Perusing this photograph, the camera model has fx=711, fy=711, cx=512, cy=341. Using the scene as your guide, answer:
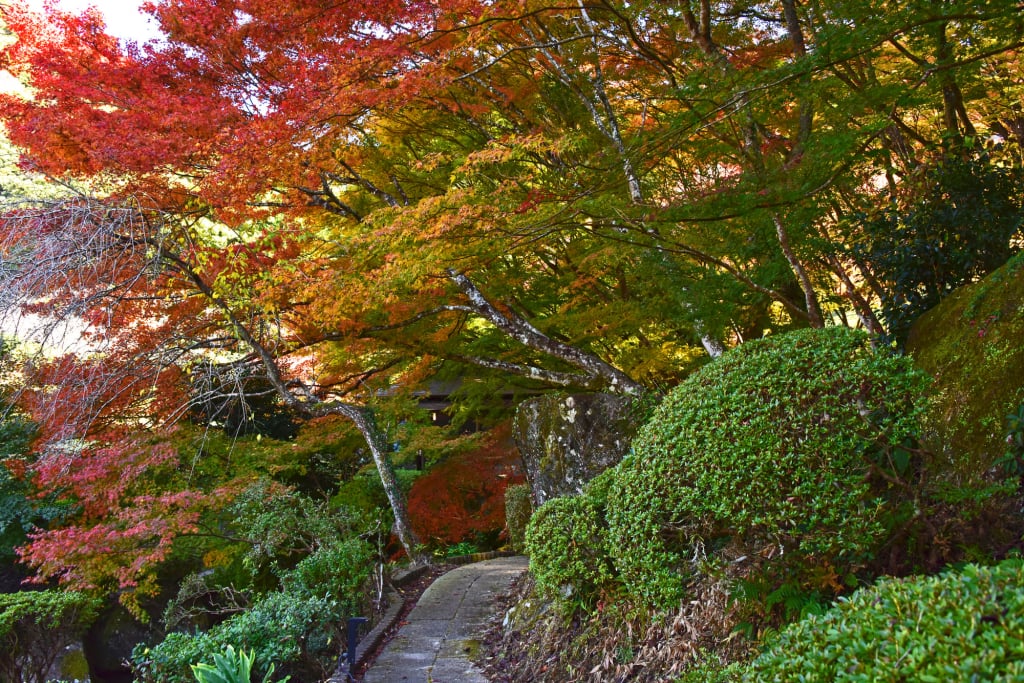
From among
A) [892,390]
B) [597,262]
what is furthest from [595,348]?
[892,390]

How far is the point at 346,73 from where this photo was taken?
7.18 meters

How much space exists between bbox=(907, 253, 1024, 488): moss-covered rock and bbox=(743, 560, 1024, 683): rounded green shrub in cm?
217

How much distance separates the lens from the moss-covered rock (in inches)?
161

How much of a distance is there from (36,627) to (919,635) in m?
9.71

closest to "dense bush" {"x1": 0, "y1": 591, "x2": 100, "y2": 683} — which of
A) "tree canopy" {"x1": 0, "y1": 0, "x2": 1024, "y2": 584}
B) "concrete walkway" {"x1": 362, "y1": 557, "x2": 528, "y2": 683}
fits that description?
"tree canopy" {"x1": 0, "y1": 0, "x2": 1024, "y2": 584}

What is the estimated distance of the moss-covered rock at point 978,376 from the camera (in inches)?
161

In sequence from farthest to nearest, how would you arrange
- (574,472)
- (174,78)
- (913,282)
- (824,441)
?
1. (174,78)
2. (574,472)
3. (913,282)
4. (824,441)

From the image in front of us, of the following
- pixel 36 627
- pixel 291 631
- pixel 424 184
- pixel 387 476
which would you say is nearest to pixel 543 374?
pixel 387 476

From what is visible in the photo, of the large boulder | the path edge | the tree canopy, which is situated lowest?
the path edge

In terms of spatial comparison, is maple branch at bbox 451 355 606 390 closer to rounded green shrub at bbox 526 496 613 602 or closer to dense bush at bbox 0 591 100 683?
Answer: rounded green shrub at bbox 526 496 613 602

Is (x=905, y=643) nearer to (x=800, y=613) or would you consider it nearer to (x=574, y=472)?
(x=800, y=613)

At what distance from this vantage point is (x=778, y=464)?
3.49 m

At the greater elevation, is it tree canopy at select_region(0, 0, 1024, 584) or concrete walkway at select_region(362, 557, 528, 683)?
tree canopy at select_region(0, 0, 1024, 584)

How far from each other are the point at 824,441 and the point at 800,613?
881 millimetres
